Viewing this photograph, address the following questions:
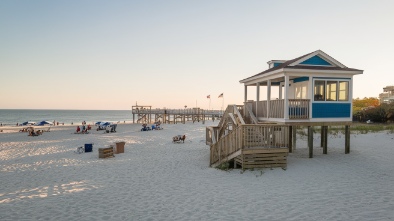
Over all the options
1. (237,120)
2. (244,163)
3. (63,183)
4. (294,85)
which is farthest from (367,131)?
(63,183)

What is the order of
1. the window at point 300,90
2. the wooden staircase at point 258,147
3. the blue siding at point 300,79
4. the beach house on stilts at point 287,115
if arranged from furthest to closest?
the window at point 300,90 < the blue siding at point 300,79 < the beach house on stilts at point 287,115 < the wooden staircase at point 258,147

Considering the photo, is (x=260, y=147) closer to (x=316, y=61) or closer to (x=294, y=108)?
(x=294, y=108)

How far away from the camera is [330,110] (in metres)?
13.6

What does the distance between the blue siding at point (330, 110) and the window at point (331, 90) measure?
0.37 meters

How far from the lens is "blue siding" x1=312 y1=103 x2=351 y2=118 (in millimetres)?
13375

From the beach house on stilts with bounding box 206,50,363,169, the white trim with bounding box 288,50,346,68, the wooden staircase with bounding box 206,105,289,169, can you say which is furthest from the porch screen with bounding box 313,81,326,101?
the wooden staircase with bounding box 206,105,289,169

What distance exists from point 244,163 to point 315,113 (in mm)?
4949

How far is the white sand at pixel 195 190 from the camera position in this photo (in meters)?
6.93

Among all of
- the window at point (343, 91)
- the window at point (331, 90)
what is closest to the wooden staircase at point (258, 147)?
the window at point (331, 90)

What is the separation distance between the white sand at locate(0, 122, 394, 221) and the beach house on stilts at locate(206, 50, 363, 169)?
0.81 metres

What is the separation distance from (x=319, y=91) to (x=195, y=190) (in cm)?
940

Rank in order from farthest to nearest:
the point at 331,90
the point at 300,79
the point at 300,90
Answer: the point at 300,90 < the point at 300,79 < the point at 331,90

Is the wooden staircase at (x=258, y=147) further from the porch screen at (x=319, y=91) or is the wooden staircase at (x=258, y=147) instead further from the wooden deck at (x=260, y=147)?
the porch screen at (x=319, y=91)

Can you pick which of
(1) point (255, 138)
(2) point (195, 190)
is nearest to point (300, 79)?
(1) point (255, 138)
